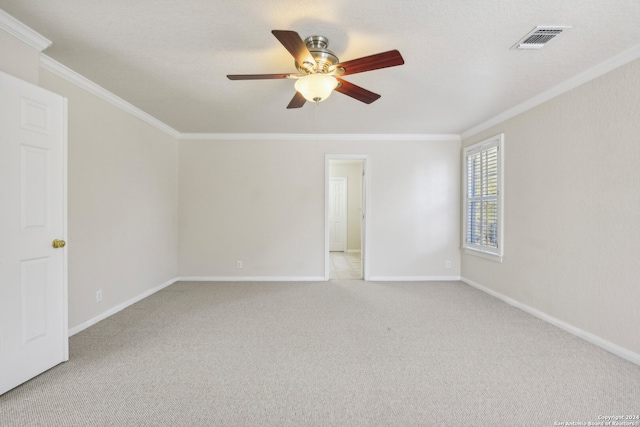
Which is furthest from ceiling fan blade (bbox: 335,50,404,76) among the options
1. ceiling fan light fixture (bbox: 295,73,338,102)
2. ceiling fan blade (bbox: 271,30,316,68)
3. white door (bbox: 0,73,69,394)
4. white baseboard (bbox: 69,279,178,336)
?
white baseboard (bbox: 69,279,178,336)

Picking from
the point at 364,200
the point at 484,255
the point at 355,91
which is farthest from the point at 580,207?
the point at 364,200

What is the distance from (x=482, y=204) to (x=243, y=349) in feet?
12.0

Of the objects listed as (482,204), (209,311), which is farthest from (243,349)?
(482,204)

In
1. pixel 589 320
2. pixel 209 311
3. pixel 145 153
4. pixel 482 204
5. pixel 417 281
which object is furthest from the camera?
pixel 417 281

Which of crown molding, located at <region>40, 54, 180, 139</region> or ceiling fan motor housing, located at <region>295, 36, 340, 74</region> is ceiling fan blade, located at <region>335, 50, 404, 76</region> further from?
crown molding, located at <region>40, 54, 180, 139</region>

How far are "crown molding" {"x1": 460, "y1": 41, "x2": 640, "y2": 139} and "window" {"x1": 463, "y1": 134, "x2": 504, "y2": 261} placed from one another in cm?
26

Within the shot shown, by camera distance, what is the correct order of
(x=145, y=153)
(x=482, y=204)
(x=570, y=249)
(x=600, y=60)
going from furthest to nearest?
(x=482, y=204) < (x=145, y=153) < (x=570, y=249) < (x=600, y=60)

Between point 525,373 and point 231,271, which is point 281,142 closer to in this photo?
point 231,271

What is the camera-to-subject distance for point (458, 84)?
8.88 feet

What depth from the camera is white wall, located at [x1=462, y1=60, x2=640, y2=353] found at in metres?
2.19

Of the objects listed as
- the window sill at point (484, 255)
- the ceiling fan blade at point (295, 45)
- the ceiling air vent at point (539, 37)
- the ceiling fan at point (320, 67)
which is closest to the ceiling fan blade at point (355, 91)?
the ceiling fan at point (320, 67)

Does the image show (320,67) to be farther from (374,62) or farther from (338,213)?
(338,213)

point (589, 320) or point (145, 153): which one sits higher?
point (145, 153)

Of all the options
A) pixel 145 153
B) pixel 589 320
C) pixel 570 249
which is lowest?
pixel 589 320
